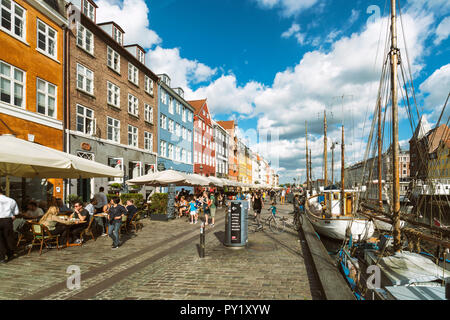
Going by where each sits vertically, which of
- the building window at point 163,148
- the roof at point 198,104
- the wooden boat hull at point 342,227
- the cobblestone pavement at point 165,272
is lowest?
the wooden boat hull at point 342,227

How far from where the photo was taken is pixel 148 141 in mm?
28547

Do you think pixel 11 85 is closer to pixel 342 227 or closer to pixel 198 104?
pixel 342 227

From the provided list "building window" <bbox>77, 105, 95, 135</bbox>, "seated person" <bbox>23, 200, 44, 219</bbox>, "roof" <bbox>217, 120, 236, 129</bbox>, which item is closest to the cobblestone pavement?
"seated person" <bbox>23, 200, 44, 219</bbox>

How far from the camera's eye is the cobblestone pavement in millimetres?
5441

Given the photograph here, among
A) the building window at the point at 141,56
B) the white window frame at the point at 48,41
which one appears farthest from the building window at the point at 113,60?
the white window frame at the point at 48,41

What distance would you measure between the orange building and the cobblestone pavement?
8.00 m

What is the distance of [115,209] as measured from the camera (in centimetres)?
945

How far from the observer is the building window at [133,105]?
25594mm

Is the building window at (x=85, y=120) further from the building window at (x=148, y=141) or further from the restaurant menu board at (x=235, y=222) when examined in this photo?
the restaurant menu board at (x=235, y=222)

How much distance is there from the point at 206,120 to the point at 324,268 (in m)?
45.3

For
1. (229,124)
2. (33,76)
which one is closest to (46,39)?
(33,76)

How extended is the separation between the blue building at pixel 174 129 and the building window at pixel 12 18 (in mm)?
16275

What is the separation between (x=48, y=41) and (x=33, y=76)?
9.41ft

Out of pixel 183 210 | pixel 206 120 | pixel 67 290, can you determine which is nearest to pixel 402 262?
pixel 67 290
